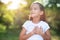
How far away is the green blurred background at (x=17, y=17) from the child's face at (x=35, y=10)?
3cm

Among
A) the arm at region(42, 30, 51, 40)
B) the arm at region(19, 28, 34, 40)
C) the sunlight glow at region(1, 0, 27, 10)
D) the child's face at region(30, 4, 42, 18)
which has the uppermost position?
the sunlight glow at region(1, 0, 27, 10)

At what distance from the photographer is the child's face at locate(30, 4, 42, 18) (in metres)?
0.99

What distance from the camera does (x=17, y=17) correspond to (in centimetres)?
100

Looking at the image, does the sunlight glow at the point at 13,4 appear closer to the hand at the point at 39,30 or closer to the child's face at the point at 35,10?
the child's face at the point at 35,10

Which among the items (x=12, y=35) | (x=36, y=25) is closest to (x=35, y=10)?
(x=36, y=25)

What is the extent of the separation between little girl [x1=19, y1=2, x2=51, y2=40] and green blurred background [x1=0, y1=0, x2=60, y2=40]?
28 millimetres

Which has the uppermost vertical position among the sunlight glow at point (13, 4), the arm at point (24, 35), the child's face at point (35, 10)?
the sunlight glow at point (13, 4)

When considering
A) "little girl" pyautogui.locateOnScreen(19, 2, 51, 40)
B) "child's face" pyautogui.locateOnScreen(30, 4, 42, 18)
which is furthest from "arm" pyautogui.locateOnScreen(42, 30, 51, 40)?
"child's face" pyautogui.locateOnScreen(30, 4, 42, 18)

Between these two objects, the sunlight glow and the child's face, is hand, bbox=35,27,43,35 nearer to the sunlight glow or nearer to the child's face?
the child's face

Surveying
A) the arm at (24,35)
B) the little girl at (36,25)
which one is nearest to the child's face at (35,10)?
the little girl at (36,25)

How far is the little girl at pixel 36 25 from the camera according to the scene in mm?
996

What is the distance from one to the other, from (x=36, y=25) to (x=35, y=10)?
0.10m

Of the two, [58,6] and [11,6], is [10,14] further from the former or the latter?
[58,6]

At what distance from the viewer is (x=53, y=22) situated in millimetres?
1020
